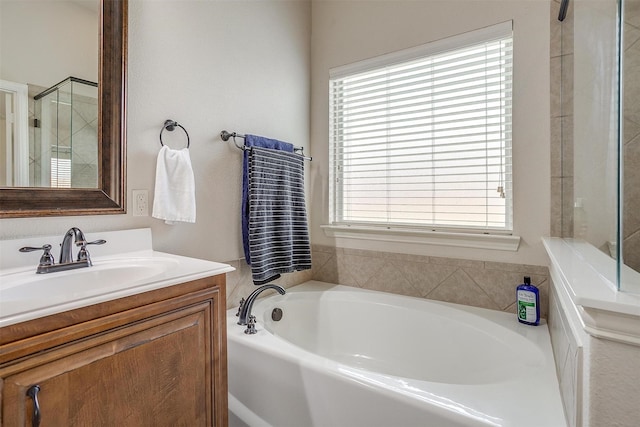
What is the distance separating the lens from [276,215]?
1.94 metres

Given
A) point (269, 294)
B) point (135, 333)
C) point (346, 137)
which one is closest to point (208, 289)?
point (135, 333)

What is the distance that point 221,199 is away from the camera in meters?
1.76

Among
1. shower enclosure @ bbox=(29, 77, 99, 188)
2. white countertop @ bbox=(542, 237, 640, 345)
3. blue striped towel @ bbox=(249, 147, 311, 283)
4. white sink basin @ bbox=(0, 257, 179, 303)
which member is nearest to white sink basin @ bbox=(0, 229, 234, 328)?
white sink basin @ bbox=(0, 257, 179, 303)

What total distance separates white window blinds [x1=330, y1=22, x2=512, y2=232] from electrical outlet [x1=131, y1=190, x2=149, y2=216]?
50.1 inches

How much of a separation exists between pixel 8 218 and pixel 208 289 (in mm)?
692

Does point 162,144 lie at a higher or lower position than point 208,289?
higher

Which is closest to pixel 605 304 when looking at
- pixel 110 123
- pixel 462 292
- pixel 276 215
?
pixel 462 292

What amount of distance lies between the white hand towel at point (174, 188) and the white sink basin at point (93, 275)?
12 centimetres

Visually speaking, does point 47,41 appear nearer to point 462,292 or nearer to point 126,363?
point 126,363

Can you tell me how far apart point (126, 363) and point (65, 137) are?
890 millimetres

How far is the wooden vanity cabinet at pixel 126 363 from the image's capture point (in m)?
0.69

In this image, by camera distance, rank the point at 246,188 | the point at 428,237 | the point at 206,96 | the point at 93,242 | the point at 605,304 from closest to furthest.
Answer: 1. the point at 605,304
2. the point at 93,242
3. the point at 206,96
4. the point at 246,188
5. the point at 428,237

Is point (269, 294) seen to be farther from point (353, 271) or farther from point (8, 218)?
point (8, 218)

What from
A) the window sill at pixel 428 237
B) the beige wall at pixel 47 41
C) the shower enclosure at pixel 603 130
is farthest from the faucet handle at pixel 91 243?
the shower enclosure at pixel 603 130
